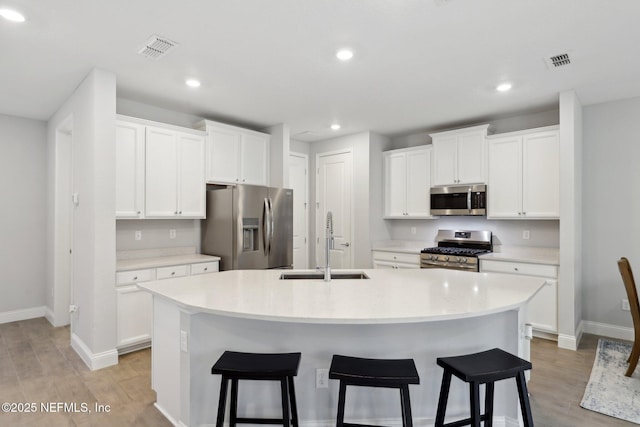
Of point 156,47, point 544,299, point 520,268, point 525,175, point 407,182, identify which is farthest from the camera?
point 407,182

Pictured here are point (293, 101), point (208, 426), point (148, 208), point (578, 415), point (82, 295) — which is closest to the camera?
point (208, 426)

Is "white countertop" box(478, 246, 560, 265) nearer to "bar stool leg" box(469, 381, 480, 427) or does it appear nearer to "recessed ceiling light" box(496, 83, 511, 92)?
"recessed ceiling light" box(496, 83, 511, 92)

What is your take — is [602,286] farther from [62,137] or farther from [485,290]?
[62,137]

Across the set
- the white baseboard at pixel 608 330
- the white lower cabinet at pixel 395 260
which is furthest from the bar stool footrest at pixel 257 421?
the white baseboard at pixel 608 330

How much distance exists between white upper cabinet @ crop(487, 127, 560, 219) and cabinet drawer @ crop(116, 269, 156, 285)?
401 centimetres

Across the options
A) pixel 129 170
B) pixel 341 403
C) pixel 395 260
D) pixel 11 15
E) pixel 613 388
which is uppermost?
pixel 11 15

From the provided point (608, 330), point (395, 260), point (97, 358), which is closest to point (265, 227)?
point (395, 260)

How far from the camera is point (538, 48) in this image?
8.86 feet

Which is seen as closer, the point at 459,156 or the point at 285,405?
the point at 285,405

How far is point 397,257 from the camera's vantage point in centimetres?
500

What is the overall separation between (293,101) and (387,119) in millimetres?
1433

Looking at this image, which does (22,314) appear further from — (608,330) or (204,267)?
(608,330)

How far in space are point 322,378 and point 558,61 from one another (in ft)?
10.2

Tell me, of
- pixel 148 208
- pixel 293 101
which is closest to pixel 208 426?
pixel 148 208
